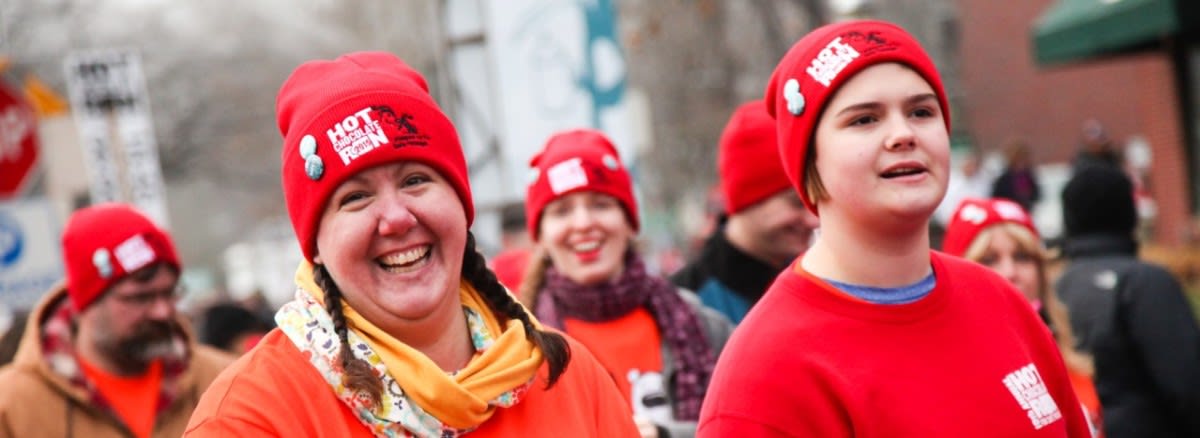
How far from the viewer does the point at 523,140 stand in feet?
23.2

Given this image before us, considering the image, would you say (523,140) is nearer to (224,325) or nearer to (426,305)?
(224,325)

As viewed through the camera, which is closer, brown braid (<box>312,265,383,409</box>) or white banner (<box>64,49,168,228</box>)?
brown braid (<box>312,265,383,409</box>)

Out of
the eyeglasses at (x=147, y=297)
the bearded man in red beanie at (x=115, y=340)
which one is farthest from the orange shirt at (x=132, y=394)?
the eyeglasses at (x=147, y=297)

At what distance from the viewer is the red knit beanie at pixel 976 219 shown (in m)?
5.25

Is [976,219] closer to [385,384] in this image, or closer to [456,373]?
[456,373]

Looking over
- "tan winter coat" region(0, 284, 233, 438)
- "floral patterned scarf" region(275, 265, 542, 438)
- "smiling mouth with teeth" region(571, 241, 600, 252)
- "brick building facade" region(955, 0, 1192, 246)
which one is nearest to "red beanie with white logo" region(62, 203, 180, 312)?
"tan winter coat" region(0, 284, 233, 438)

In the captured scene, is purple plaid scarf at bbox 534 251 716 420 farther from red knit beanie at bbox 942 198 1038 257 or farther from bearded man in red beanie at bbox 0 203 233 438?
bearded man in red beanie at bbox 0 203 233 438

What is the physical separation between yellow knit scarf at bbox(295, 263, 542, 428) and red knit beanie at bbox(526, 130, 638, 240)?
2.07 m

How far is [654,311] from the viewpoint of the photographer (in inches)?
198

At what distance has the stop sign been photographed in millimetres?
10070

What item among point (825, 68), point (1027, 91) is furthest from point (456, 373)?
point (1027, 91)

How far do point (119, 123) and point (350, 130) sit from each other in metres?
9.48

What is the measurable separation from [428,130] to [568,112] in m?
4.14

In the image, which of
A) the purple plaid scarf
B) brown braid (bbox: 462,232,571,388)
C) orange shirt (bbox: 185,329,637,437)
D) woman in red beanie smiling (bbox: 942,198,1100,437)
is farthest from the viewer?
woman in red beanie smiling (bbox: 942,198,1100,437)
